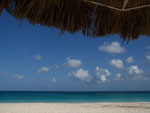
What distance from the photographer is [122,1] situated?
1.92 m

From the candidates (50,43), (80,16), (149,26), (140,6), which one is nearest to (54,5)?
(80,16)

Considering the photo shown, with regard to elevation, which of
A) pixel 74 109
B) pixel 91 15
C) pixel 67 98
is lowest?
pixel 67 98

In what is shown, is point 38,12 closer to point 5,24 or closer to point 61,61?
point 5,24

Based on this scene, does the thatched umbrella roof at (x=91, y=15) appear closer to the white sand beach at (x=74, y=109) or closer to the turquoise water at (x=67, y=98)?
the white sand beach at (x=74, y=109)

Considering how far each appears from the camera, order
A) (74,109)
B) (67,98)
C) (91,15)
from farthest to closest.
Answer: (67,98), (74,109), (91,15)

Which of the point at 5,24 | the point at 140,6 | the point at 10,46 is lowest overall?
the point at 10,46

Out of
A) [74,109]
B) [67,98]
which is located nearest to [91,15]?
[74,109]

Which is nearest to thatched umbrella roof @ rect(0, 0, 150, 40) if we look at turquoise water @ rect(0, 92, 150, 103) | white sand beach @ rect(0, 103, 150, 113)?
white sand beach @ rect(0, 103, 150, 113)

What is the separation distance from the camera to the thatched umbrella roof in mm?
1762

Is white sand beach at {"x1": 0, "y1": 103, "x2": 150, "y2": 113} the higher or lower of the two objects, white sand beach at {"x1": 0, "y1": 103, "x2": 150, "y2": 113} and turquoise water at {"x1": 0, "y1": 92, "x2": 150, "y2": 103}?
the higher

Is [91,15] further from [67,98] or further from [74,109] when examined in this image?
[67,98]

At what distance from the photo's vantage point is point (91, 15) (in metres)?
1.97

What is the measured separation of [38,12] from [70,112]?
7.08 meters

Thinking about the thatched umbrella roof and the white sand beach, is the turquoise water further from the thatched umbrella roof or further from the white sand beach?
the thatched umbrella roof
